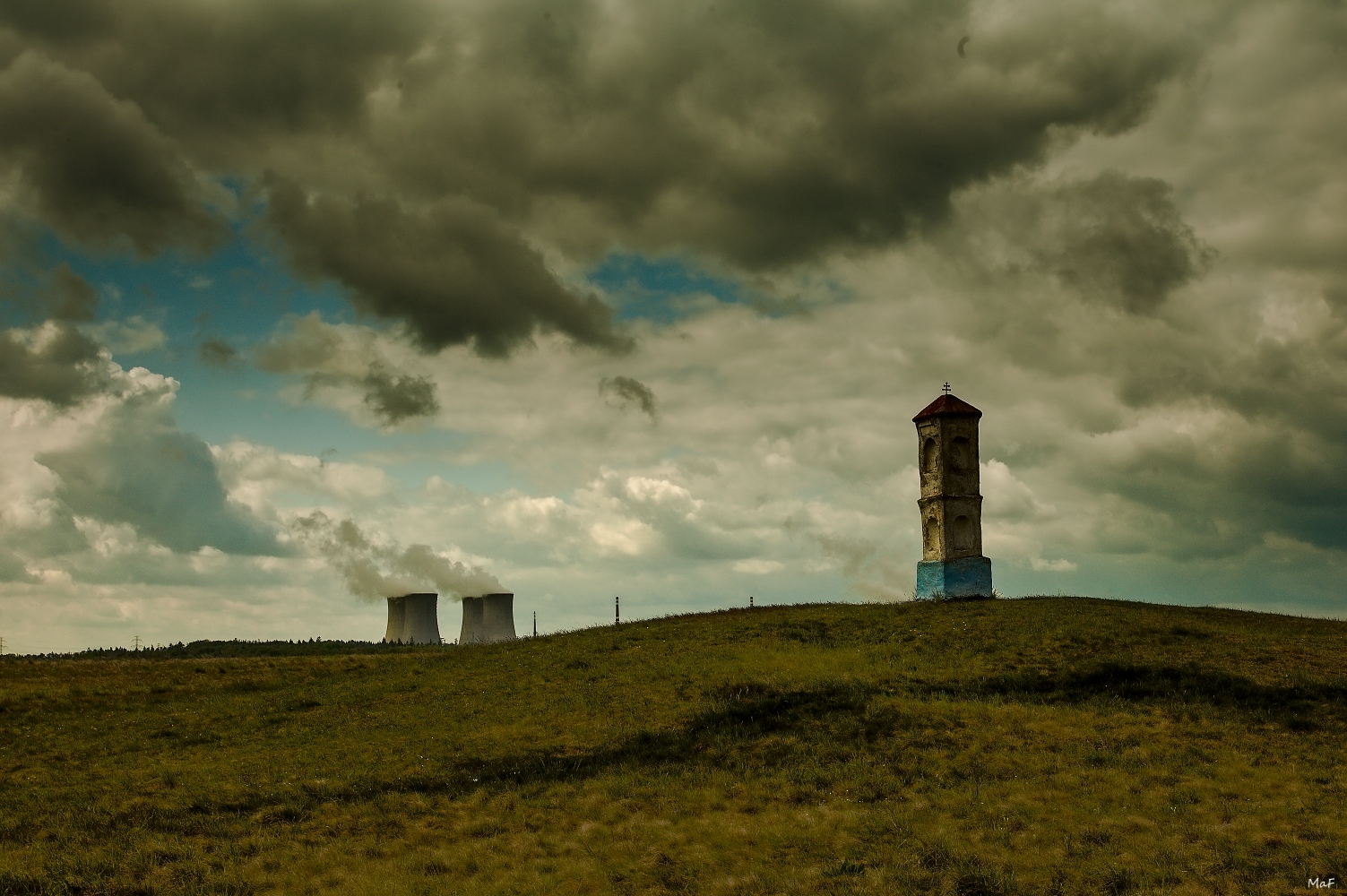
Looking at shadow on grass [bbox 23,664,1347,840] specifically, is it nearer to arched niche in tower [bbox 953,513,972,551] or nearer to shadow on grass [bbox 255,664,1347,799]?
shadow on grass [bbox 255,664,1347,799]

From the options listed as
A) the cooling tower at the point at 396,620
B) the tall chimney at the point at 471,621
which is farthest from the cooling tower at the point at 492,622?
the cooling tower at the point at 396,620

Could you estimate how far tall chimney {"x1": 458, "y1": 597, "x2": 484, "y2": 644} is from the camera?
92.2m

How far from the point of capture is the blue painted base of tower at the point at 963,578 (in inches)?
2023

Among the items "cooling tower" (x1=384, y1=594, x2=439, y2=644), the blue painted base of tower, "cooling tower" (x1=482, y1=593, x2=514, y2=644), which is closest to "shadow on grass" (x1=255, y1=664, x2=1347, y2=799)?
the blue painted base of tower

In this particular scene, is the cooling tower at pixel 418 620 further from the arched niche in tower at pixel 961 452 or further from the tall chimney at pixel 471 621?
the arched niche in tower at pixel 961 452

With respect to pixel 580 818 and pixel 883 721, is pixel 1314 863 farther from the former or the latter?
pixel 580 818

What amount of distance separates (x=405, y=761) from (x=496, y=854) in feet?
28.9

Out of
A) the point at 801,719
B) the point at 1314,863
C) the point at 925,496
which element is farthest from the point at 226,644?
the point at 1314,863

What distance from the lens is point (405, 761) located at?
29.7 meters

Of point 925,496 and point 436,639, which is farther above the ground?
point 925,496

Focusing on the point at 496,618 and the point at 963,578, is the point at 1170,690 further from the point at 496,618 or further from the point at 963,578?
the point at 496,618

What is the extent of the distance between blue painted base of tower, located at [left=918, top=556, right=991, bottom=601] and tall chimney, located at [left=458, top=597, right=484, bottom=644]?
5288cm

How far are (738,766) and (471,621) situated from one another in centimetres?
6948

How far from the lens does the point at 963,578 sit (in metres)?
51.4
